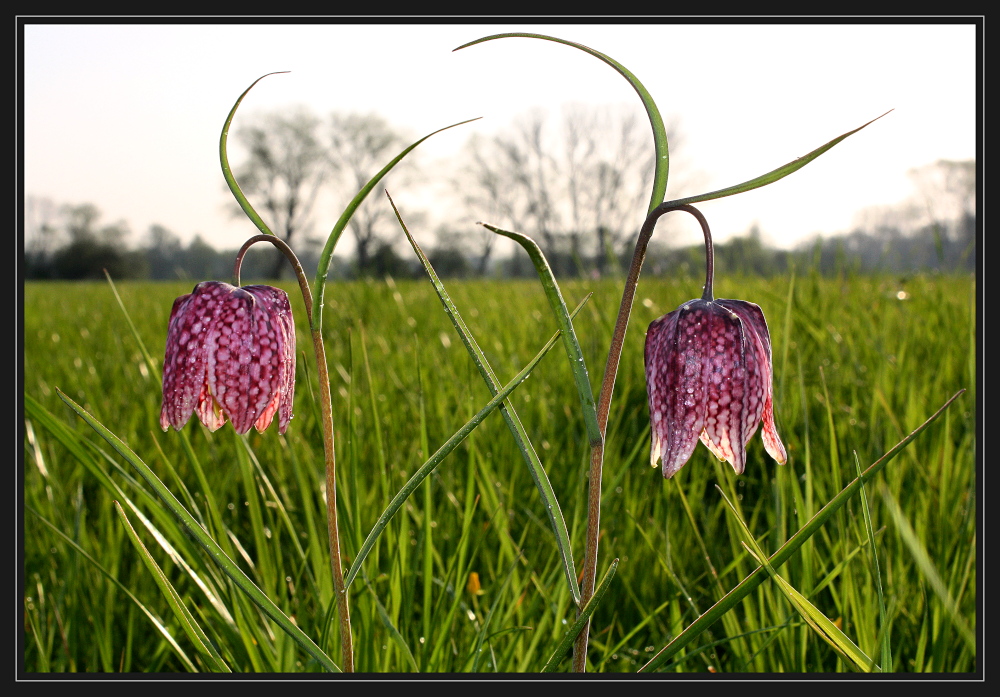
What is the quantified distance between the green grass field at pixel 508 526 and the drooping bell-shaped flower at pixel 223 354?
9 centimetres

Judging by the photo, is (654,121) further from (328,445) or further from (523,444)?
(328,445)

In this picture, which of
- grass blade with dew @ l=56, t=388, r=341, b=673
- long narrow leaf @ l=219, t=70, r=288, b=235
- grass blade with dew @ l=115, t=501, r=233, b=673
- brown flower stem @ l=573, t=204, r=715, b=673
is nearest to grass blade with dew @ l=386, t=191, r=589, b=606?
brown flower stem @ l=573, t=204, r=715, b=673

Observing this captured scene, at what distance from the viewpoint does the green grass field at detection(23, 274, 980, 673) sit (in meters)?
0.93

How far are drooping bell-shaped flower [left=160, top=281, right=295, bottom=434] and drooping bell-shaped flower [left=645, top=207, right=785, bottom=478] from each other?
1.27 ft

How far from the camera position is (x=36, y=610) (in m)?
1.17

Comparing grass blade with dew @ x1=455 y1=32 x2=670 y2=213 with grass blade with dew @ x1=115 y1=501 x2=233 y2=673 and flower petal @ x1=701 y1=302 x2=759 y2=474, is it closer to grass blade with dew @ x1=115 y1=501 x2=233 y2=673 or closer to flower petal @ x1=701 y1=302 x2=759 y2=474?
flower petal @ x1=701 y1=302 x2=759 y2=474

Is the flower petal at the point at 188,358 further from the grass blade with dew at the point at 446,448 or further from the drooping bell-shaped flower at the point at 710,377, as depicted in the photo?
the drooping bell-shaped flower at the point at 710,377

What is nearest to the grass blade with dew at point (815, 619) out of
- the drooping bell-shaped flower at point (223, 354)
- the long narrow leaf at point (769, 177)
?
the long narrow leaf at point (769, 177)

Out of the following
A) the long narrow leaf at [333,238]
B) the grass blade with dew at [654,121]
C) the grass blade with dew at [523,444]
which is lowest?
the grass blade with dew at [523,444]

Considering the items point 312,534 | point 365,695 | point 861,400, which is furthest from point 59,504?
point 861,400

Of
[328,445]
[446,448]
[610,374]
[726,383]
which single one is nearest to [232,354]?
[328,445]

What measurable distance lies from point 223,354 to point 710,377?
0.48m

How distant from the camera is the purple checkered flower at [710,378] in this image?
701mm

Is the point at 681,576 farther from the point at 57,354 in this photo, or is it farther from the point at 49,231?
the point at 57,354
